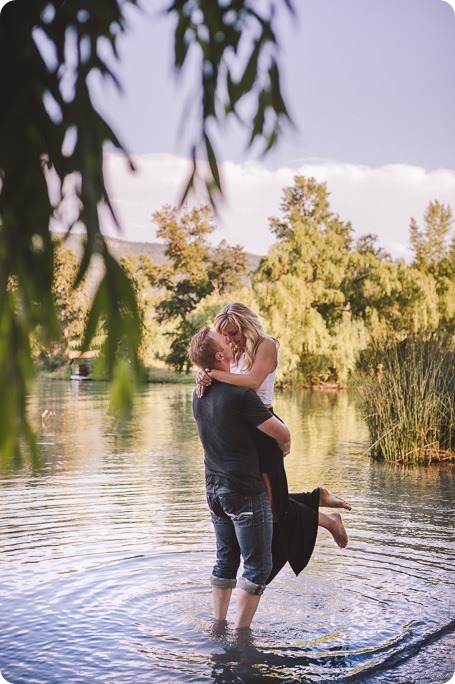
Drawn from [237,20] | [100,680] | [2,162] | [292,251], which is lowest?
[100,680]

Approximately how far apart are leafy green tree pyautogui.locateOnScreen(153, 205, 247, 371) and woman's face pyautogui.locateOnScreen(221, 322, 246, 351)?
685 inches

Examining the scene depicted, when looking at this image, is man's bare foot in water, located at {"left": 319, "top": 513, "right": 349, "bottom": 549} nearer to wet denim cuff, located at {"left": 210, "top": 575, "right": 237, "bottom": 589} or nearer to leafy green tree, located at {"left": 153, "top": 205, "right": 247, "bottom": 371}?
wet denim cuff, located at {"left": 210, "top": 575, "right": 237, "bottom": 589}

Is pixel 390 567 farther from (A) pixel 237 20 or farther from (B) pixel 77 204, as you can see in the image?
(B) pixel 77 204

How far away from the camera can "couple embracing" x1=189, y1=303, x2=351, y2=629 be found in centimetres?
259

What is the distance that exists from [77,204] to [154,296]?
21.4 metres

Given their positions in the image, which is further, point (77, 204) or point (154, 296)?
point (154, 296)

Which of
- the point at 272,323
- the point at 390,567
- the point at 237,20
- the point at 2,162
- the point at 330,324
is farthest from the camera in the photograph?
the point at 330,324

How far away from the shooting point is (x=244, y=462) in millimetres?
2598

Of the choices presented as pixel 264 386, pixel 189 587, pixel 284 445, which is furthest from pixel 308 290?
pixel 284 445

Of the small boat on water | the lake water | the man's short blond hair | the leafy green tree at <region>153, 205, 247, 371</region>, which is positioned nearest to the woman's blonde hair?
the man's short blond hair

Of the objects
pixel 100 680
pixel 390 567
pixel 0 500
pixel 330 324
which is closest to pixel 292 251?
pixel 330 324

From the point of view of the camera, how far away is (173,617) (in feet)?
10.3

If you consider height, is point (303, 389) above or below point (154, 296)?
below

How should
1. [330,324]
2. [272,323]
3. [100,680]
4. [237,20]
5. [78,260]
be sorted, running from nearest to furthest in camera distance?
1. [78,260]
2. [237,20]
3. [100,680]
4. [272,323]
5. [330,324]
